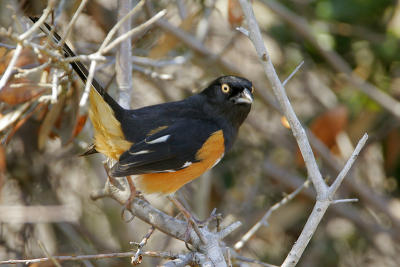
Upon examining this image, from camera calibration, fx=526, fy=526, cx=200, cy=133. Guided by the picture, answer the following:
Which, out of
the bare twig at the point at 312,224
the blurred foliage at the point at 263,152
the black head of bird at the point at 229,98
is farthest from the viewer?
the blurred foliage at the point at 263,152

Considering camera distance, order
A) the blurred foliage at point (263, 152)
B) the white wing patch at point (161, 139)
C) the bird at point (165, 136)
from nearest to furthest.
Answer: the bird at point (165, 136) < the white wing patch at point (161, 139) < the blurred foliage at point (263, 152)

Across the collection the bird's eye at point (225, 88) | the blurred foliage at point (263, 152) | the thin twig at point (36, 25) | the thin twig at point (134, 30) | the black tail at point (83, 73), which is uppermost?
the thin twig at point (36, 25)

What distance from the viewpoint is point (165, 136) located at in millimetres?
3309

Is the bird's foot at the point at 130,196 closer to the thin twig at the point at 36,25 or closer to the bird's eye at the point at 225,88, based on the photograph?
the bird's eye at the point at 225,88

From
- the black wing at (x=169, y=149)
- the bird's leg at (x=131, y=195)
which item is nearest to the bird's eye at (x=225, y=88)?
the black wing at (x=169, y=149)

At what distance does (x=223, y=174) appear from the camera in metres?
5.00

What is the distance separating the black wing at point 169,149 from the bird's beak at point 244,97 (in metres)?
0.26

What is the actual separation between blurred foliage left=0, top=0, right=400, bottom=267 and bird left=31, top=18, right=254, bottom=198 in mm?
643

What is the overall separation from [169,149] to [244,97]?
0.60 m

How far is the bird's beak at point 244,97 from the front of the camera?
3318 millimetres

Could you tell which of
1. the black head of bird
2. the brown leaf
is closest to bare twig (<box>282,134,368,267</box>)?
the black head of bird

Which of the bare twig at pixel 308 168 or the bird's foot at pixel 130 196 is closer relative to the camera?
the bare twig at pixel 308 168

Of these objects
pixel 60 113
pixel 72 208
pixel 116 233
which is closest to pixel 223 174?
pixel 116 233

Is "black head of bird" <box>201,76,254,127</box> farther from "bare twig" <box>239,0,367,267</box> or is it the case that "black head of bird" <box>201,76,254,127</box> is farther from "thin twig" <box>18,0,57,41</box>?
"thin twig" <box>18,0,57,41</box>
